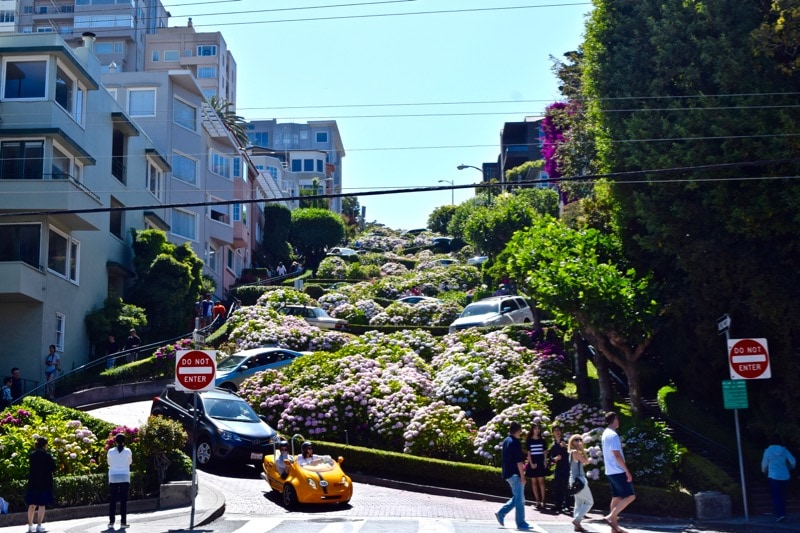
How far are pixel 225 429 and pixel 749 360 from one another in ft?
35.5

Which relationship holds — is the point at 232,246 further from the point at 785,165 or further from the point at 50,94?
the point at 785,165

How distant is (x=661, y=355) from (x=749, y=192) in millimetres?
8039

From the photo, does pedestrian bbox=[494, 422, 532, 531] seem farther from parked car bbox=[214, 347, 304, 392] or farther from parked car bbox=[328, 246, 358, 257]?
parked car bbox=[328, 246, 358, 257]

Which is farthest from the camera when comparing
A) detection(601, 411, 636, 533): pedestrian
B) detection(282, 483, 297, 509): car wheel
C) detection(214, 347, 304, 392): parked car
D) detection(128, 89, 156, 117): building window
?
detection(128, 89, 156, 117): building window

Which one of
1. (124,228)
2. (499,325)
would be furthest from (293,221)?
(499,325)

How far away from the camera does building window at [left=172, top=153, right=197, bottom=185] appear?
169 feet

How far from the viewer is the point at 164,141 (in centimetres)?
5066

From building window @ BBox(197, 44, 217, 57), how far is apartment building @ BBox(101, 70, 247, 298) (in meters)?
59.5

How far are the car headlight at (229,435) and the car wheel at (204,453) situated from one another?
0.46 metres

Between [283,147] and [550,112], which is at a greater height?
[283,147]

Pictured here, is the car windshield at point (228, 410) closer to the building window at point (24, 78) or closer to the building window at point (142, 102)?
the building window at point (24, 78)

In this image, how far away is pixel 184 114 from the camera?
52.6 meters

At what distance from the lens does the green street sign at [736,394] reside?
1883cm

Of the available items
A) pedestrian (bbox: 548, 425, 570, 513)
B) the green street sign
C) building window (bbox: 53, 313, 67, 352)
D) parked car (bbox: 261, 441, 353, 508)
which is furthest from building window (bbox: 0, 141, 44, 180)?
the green street sign
